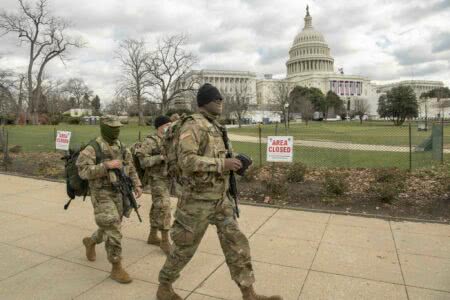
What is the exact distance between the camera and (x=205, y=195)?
3.00 meters

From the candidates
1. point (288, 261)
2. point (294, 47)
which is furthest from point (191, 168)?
point (294, 47)

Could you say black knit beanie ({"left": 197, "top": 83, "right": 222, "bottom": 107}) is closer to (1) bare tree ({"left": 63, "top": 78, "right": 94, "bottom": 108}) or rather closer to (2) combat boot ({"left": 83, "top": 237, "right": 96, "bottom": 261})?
(2) combat boot ({"left": 83, "top": 237, "right": 96, "bottom": 261})

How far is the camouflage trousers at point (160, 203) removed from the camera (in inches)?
184

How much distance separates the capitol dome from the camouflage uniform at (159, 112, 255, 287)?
423 feet

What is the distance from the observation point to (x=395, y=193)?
22.1 ft

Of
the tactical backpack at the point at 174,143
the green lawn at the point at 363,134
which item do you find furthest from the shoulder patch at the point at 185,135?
the green lawn at the point at 363,134

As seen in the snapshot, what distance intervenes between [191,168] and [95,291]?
71.1 inches

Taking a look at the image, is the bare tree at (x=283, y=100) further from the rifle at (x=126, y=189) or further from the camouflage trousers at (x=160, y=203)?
the rifle at (x=126, y=189)

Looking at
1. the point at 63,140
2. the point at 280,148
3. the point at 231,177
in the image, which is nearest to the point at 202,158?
the point at 231,177

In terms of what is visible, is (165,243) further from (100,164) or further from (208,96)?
(208,96)

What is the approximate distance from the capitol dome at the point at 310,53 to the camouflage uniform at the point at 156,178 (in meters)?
127

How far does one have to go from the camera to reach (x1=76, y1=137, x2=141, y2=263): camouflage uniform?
375cm

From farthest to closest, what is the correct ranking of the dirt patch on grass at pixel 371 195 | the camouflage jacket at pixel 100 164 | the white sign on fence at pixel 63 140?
1. the white sign on fence at pixel 63 140
2. the dirt patch on grass at pixel 371 195
3. the camouflage jacket at pixel 100 164

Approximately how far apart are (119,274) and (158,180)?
134 cm
